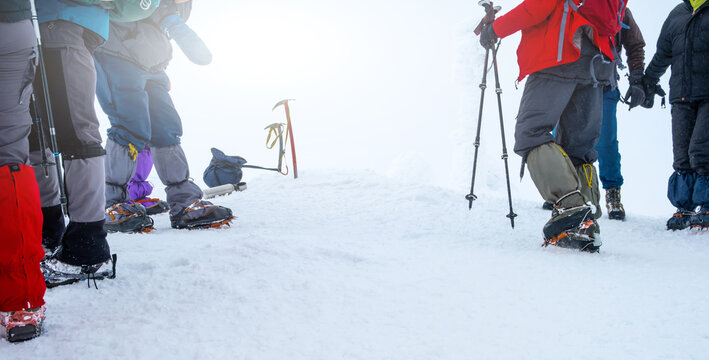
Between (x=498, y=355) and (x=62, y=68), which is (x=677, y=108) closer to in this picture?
(x=498, y=355)

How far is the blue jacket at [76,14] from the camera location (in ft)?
5.37

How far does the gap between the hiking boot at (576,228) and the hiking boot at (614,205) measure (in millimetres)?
1871

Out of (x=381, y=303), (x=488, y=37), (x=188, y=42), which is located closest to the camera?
(x=381, y=303)

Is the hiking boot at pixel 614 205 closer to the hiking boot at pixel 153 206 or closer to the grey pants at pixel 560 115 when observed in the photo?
the grey pants at pixel 560 115

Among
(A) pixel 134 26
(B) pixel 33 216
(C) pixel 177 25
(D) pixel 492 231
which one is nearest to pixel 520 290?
(D) pixel 492 231

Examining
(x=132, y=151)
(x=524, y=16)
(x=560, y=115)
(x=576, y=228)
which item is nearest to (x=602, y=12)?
(x=524, y=16)

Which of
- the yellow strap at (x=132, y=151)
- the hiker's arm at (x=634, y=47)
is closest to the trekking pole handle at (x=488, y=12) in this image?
the hiker's arm at (x=634, y=47)

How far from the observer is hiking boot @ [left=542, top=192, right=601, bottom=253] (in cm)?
225

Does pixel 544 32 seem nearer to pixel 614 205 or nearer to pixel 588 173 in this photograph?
pixel 588 173

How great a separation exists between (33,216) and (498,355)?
1.50 metres

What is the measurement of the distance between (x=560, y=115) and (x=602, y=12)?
24.3 inches

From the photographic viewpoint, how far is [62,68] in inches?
65.3

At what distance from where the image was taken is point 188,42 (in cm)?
293

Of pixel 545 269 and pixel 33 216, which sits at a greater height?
pixel 33 216
